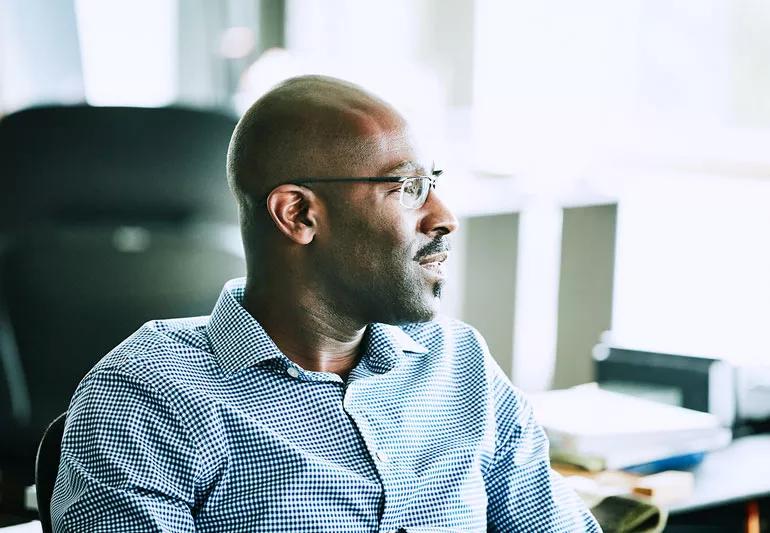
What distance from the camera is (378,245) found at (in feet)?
3.78

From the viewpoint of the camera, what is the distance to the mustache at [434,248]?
1.17 metres

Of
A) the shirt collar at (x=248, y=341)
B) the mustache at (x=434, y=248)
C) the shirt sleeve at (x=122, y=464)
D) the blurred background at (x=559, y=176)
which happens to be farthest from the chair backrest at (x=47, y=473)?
the blurred background at (x=559, y=176)

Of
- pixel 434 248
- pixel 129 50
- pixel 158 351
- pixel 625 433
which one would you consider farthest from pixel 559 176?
pixel 129 50

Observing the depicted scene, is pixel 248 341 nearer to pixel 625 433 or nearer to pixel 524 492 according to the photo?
pixel 524 492

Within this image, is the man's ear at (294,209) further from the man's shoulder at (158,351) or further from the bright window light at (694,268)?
the bright window light at (694,268)

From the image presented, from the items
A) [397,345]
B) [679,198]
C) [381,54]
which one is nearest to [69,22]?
[381,54]

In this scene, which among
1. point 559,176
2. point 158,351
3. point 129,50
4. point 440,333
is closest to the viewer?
point 158,351

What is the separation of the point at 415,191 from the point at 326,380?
Answer: 26 centimetres

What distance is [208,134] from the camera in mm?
1824

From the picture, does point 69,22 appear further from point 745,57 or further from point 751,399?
point 751,399

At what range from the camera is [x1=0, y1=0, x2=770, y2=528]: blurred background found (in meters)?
1.83

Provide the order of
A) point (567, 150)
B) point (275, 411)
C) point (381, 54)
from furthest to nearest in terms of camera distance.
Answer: point (381, 54) → point (567, 150) → point (275, 411)

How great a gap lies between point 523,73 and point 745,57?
656 mm

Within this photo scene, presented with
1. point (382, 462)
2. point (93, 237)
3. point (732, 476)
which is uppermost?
point (93, 237)
